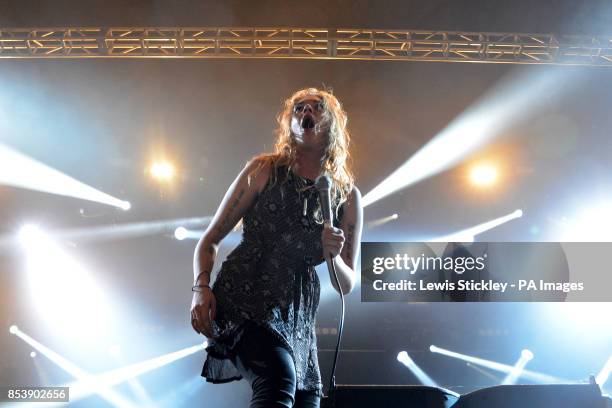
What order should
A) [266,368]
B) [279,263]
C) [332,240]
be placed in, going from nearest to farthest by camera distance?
[266,368] < [332,240] < [279,263]

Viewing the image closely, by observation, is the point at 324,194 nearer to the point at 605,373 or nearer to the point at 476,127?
the point at 476,127

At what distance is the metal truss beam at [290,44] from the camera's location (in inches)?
166

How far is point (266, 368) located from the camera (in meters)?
1.18

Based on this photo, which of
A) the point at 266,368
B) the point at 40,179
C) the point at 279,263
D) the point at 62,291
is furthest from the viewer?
the point at 40,179

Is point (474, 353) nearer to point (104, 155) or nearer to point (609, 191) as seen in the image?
point (609, 191)

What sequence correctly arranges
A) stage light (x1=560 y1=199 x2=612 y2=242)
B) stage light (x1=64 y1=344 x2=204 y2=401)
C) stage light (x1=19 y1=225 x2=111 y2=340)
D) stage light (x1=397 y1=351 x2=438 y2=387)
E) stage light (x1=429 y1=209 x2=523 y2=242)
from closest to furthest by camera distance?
stage light (x1=397 y1=351 x2=438 y2=387)
stage light (x1=64 y1=344 x2=204 y2=401)
stage light (x1=19 y1=225 x2=111 y2=340)
stage light (x1=560 y1=199 x2=612 y2=242)
stage light (x1=429 y1=209 x2=523 y2=242)

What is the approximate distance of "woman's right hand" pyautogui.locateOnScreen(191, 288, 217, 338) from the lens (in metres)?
1.26

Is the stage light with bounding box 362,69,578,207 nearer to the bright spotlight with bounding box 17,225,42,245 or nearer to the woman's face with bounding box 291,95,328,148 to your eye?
the bright spotlight with bounding box 17,225,42,245

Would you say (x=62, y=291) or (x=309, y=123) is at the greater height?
(x=309, y=123)

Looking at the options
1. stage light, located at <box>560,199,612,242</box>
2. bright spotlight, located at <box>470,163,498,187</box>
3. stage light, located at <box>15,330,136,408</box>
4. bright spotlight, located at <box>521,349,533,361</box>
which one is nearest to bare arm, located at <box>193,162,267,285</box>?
stage light, located at <box>15,330,136,408</box>

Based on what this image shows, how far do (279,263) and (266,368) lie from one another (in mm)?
285

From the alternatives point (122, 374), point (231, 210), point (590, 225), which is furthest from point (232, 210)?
point (590, 225)

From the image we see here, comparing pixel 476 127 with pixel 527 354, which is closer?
pixel 527 354

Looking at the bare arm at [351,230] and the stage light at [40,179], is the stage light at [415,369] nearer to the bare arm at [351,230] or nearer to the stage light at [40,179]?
the stage light at [40,179]
